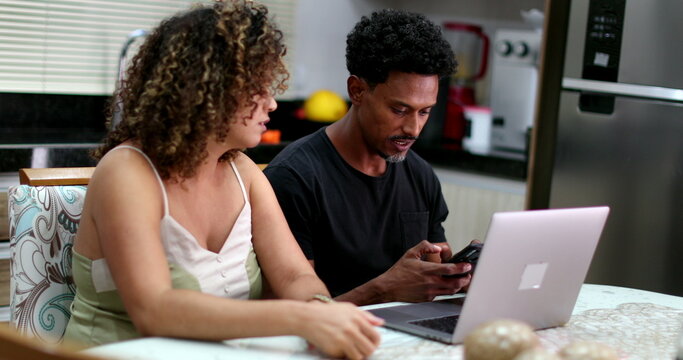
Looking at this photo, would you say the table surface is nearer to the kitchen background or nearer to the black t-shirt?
the black t-shirt

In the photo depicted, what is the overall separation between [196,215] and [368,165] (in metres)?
0.62

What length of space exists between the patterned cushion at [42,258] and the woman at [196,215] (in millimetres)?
71

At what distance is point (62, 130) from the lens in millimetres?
3285

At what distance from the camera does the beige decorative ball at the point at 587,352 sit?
107cm

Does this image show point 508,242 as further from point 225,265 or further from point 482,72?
point 482,72

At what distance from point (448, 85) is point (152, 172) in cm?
243

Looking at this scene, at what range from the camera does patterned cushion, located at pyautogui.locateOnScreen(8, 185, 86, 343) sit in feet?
5.15

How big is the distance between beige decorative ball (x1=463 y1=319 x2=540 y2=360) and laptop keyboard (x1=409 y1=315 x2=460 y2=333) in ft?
1.04

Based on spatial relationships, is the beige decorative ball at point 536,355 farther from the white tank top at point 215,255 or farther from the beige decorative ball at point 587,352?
the white tank top at point 215,255

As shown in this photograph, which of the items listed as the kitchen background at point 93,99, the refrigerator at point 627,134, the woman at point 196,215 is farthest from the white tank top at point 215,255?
the refrigerator at point 627,134

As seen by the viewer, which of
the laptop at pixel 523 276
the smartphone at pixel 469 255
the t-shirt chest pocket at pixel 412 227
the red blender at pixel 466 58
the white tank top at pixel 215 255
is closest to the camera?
the laptop at pixel 523 276

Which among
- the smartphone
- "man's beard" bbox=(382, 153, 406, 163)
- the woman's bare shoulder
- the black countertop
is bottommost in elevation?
the black countertop

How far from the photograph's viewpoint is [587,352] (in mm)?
1079

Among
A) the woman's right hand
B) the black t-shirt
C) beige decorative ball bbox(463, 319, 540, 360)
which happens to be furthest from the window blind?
beige decorative ball bbox(463, 319, 540, 360)
